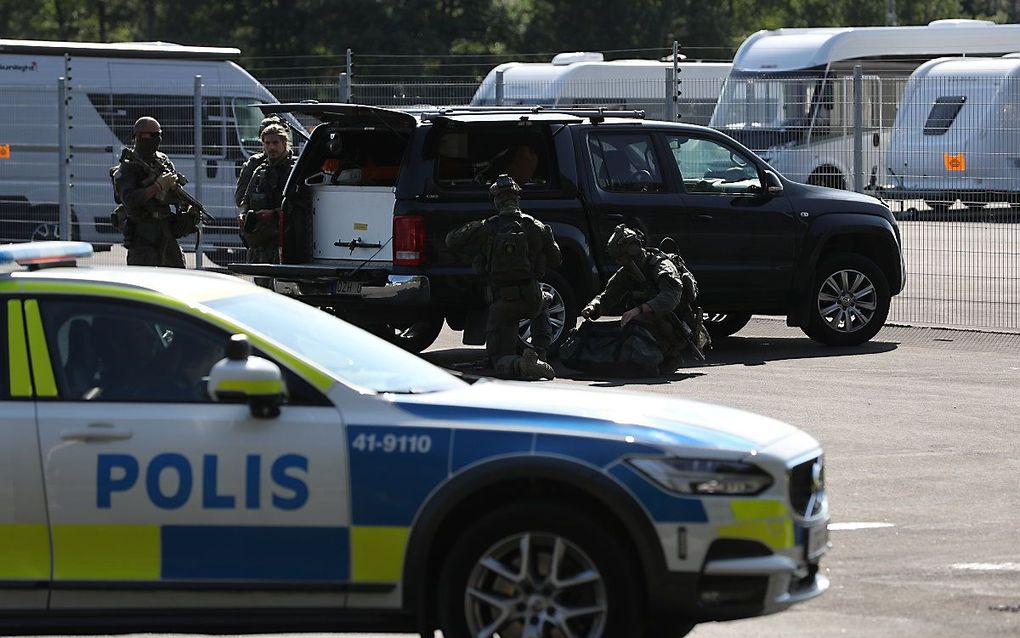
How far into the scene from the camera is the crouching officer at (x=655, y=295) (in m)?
12.7

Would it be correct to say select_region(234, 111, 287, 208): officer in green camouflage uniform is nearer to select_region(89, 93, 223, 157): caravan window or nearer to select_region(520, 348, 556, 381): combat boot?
select_region(520, 348, 556, 381): combat boot

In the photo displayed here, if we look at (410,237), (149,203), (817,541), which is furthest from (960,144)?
(817,541)

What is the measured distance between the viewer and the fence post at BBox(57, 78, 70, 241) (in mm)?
20125

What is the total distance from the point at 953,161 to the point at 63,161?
32.4ft

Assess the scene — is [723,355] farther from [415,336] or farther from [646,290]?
[415,336]

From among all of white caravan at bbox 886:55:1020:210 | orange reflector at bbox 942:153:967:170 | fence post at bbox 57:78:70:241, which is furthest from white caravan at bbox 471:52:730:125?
orange reflector at bbox 942:153:967:170

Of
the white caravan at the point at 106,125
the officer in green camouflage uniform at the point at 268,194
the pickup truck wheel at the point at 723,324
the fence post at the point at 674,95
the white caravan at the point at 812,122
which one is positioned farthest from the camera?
the white caravan at the point at 106,125

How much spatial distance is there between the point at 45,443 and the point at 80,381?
0.83 feet

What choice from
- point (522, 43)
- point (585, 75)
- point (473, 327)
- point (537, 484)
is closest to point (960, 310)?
point (473, 327)

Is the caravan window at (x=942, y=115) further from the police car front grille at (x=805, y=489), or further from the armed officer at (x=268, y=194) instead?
the police car front grille at (x=805, y=489)

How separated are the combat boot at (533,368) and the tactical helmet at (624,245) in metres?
0.91

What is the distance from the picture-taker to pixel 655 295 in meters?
12.8

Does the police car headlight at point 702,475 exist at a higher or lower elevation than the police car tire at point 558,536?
higher

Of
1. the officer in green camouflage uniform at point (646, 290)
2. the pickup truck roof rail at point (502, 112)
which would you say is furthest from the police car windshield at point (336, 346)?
the pickup truck roof rail at point (502, 112)
